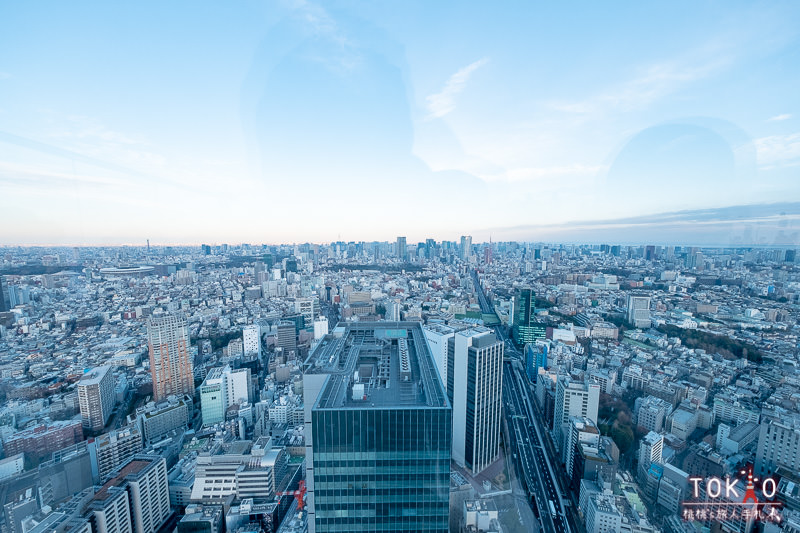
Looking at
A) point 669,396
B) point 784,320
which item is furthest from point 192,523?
point 784,320

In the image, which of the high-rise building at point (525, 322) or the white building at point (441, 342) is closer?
the white building at point (441, 342)

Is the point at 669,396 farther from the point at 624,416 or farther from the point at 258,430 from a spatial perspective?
the point at 258,430

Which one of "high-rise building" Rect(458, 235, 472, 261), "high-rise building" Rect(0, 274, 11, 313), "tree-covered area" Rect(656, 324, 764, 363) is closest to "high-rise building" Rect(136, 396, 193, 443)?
"high-rise building" Rect(0, 274, 11, 313)

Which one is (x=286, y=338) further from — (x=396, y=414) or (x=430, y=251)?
(x=430, y=251)

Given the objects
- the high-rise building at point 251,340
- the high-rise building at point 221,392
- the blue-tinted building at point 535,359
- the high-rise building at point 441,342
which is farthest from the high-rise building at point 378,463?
the high-rise building at point 251,340
